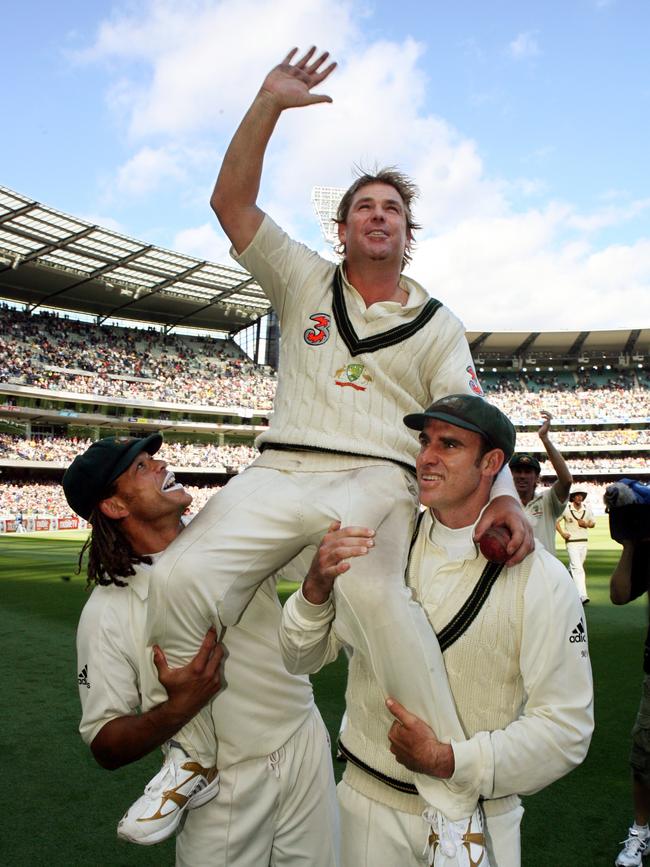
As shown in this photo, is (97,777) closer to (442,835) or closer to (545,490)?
(442,835)

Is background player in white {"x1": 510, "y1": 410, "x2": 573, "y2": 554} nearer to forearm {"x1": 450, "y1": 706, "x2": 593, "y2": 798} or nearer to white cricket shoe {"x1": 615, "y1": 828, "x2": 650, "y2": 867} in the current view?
white cricket shoe {"x1": 615, "y1": 828, "x2": 650, "y2": 867}

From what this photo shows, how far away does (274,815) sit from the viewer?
2.75 m

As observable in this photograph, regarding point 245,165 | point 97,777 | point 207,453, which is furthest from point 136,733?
point 207,453

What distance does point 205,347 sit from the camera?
5900 centimetres

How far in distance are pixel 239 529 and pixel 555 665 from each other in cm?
113

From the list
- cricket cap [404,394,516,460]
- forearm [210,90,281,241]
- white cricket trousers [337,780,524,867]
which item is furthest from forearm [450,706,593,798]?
forearm [210,90,281,241]

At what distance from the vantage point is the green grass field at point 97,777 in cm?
425

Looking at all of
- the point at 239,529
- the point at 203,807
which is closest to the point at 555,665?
the point at 239,529

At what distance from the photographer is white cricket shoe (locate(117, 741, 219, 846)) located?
2.32 m

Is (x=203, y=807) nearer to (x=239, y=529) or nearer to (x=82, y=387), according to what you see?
(x=239, y=529)

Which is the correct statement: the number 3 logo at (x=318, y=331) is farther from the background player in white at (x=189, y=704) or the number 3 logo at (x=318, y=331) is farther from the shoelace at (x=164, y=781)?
the shoelace at (x=164, y=781)

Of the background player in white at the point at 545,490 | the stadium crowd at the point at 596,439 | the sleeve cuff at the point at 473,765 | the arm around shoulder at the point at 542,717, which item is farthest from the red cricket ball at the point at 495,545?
the stadium crowd at the point at 596,439

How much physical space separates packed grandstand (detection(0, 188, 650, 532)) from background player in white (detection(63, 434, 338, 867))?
33056mm

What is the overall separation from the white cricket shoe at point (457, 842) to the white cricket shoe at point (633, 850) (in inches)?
102
